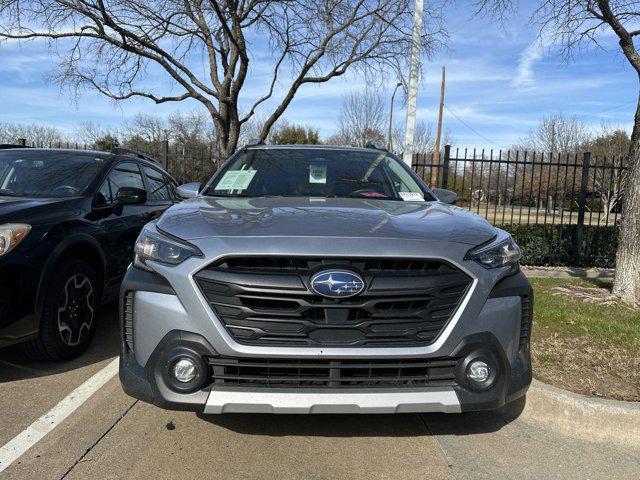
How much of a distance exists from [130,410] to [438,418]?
1973 mm

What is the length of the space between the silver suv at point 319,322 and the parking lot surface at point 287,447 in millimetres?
450

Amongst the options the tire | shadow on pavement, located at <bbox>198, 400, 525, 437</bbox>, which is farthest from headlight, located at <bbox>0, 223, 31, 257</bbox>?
shadow on pavement, located at <bbox>198, 400, 525, 437</bbox>

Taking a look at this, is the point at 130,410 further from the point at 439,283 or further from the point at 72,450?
the point at 439,283

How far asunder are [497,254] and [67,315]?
10.5 ft

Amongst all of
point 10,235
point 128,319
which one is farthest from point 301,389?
point 10,235

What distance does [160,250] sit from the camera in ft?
8.33

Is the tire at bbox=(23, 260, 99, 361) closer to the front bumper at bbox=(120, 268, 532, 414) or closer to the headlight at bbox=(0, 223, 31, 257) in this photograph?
the headlight at bbox=(0, 223, 31, 257)

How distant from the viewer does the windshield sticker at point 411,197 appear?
144 inches

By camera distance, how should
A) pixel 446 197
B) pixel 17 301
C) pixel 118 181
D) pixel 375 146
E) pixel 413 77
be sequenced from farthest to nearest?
pixel 413 77 < pixel 118 181 < pixel 375 146 < pixel 446 197 < pixel 17 301

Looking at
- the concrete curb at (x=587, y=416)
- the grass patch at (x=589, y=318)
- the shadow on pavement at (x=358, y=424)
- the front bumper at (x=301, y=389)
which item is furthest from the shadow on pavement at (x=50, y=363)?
the grass patch at (x=589, y=318)

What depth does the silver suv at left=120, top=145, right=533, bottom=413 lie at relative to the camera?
7.69 ft

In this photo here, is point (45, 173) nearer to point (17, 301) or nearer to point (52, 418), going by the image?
point (17, 301)

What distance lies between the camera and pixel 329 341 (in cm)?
236

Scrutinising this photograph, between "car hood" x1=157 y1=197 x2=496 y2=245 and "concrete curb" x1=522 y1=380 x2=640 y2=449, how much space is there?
124 cm
